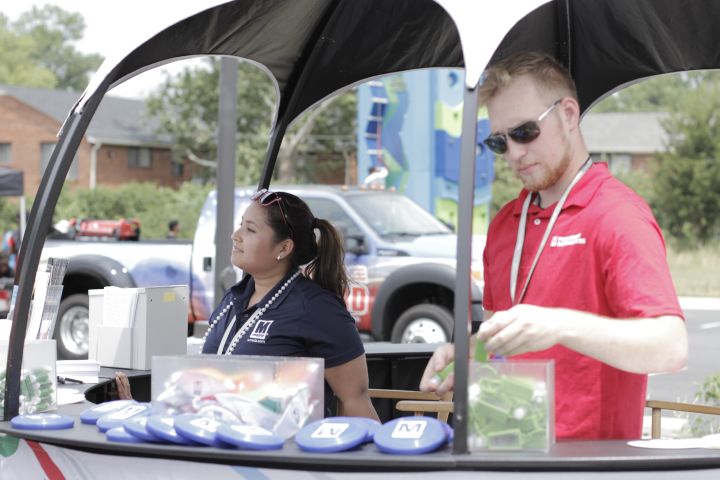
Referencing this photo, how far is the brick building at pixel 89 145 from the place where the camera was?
52469 millimetres

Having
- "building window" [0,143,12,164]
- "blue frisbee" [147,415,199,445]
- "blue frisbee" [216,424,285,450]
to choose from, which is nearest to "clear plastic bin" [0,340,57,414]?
"blue frisbee" [147,415,199,445]

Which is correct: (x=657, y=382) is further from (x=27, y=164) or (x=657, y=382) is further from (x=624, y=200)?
(x=27, y=164)

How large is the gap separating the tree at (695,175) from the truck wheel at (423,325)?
28009 mm

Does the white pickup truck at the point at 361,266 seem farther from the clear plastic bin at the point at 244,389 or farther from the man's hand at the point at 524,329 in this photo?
the man's hand at the point at 524,329

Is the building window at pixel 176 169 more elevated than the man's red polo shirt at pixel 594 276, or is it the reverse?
the building window at pixel 176 169

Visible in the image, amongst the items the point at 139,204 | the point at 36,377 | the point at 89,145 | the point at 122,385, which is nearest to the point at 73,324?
the point at 122,385

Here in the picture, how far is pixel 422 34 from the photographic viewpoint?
5332 millimetres

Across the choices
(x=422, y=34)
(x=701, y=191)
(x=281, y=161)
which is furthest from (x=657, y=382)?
(x=281, y=161)

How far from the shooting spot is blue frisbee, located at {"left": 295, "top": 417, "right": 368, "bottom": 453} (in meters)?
2.92

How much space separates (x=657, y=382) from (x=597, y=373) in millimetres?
8721

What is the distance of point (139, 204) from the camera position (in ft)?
148

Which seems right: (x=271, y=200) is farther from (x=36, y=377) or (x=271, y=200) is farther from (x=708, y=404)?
(x=708, y=404)

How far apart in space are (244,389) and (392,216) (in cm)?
943

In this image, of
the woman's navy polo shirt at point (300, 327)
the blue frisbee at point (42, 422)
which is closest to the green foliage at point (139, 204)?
the woman's navy polo shirt at point (300, 327)
